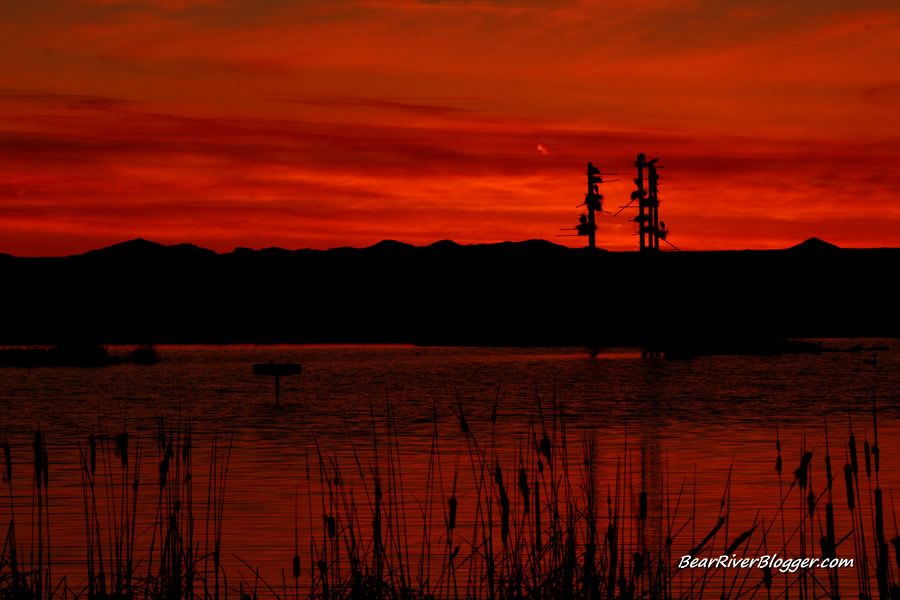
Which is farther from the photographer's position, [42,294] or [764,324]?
[42,294]

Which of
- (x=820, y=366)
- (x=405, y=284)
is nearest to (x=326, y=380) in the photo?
(x=820, y=366)

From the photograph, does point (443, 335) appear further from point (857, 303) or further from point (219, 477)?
point (219, 477)

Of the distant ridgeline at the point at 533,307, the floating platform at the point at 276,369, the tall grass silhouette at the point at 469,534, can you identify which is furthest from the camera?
the distant ridgeline at the point at 533,307

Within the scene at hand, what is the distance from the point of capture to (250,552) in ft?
50.7

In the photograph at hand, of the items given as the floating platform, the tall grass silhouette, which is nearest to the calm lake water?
the tall grass silhouette

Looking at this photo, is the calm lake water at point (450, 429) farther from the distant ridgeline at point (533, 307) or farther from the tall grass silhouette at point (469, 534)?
the distant ridgeline at point (533, 307)

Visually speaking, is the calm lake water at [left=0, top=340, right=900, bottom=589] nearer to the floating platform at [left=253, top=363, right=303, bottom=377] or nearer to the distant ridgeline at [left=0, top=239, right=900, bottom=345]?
the floating platform at [left=253, top=363, right=303, bottom=377]

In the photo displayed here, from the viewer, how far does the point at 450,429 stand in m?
32.8

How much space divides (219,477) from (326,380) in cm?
4370

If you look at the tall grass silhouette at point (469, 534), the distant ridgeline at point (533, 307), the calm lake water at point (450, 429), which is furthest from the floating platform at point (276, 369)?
the distant ridgeline at point (533, 307)

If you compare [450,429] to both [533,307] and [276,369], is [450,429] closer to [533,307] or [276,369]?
[276,369]

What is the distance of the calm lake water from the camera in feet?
57.6

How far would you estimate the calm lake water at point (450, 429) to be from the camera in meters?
17.5

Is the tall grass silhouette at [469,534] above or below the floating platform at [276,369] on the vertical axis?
below
